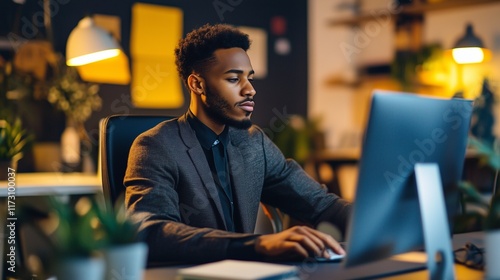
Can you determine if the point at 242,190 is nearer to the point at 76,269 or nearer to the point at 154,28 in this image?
the point at 76,269

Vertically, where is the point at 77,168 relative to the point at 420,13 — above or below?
below

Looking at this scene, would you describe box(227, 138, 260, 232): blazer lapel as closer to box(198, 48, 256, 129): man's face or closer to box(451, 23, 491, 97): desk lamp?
box(198, 48, 256, 129): man's face

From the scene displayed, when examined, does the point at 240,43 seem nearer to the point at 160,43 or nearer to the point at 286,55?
the point at 160,43

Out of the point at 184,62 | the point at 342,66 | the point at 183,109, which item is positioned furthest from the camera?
the point at 342,66

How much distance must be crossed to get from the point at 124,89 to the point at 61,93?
33.4 inches

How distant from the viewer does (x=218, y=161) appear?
6.50 ft

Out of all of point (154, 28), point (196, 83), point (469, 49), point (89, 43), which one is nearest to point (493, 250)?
point (196, 83)

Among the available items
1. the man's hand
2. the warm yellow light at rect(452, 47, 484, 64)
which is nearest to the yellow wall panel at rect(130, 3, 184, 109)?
the warm yellow light at rect(452, 47, 484, 64)

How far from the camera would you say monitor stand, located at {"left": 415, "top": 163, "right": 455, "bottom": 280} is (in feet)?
4.18

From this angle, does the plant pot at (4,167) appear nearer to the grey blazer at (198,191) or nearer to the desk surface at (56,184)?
the desk surface at (56,184)

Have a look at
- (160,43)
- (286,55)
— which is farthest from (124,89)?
(286,55)

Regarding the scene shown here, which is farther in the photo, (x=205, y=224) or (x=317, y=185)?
(x=317, y=185)

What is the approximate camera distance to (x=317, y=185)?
2.07m

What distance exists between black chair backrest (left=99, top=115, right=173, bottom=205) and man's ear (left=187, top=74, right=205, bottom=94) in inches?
8.0
